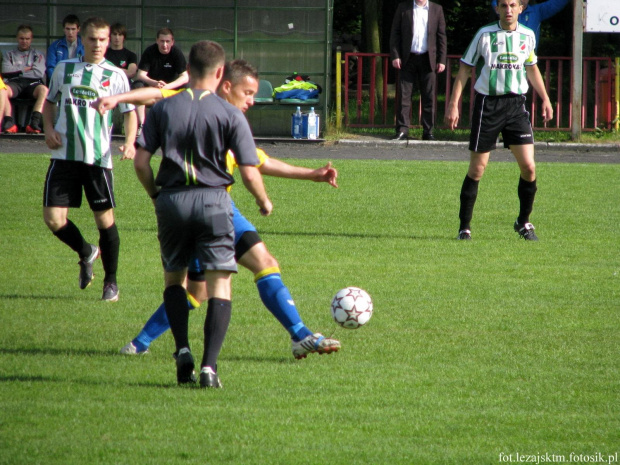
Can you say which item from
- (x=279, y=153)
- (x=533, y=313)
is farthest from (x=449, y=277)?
(x=279, y=153)

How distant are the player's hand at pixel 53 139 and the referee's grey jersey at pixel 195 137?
7.77ft

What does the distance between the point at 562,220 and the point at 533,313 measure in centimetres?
469

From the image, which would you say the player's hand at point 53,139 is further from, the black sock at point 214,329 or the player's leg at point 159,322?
the black sock at point 214,329

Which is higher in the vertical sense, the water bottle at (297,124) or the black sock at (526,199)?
the water bottle at (297,124)

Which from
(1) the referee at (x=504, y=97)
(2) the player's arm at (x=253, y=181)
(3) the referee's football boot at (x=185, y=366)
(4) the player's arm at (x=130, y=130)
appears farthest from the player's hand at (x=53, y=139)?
(1) the referee at (x=504, y=97)

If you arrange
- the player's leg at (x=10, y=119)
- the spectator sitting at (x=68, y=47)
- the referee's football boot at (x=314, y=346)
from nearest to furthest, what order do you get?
the referee's football boot at (x=314, y=346) → the spectator sitting at (x=68, y=47) → the player's leg at (x=10, y=119)

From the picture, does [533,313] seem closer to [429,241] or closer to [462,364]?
[462,364]

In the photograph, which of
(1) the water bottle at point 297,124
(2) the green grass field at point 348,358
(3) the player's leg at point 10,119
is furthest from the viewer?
(1) the water bottle at point 297,124

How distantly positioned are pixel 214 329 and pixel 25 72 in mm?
15022

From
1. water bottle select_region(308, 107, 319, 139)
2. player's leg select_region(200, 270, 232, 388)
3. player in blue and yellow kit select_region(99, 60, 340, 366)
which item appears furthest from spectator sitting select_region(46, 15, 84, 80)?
player's leg select_region(200, 270, 232, 388)

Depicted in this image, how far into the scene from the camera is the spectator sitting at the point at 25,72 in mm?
18609

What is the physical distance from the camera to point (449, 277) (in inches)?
326

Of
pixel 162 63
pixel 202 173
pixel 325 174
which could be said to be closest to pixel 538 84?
pixel 325 174

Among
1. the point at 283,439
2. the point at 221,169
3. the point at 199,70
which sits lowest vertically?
the point at 283,439
